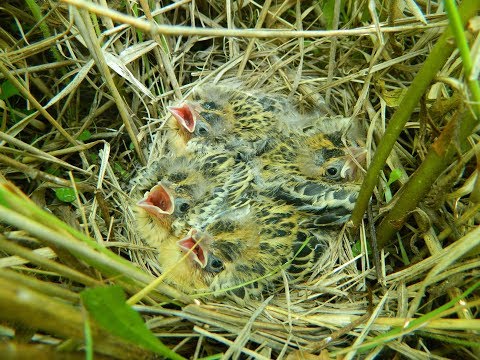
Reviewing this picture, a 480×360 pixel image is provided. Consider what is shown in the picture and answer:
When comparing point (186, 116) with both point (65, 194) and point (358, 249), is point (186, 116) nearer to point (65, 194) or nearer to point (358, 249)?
point (65, 194)

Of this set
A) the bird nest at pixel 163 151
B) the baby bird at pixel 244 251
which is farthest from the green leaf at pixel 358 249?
the baby bird at pixel 244 251

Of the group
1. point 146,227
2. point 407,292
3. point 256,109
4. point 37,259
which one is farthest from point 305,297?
point 37,259

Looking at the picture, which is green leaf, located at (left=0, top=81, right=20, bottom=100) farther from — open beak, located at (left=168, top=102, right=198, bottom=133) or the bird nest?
open beak, located at (left=168, top=102, right=198, bottom=133)

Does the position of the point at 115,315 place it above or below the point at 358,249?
above

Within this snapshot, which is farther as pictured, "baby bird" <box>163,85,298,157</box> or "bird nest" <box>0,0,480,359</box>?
"baby bird" <box>163,85,298,157</box>

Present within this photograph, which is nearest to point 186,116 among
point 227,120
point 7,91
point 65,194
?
point 227,120

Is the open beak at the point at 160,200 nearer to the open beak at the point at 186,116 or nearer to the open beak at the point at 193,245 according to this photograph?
the open beak at the point at 193,245

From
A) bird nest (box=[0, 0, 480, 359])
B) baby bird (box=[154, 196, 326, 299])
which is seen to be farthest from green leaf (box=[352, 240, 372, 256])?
baby bird (box=[154, 196, 326, 299])

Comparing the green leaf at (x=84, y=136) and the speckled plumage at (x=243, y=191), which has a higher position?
the green leaf at (x=84, y=136)
